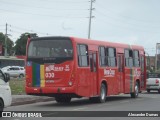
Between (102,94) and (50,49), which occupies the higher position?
(50,49)

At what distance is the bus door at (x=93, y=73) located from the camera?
72.1ft

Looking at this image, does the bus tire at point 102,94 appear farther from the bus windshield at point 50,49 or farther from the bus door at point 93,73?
the bus windshield at point 50,49

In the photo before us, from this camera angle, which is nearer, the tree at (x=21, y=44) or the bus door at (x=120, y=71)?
the bus door at (x=120, y=71)

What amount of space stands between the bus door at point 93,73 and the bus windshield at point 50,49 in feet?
5.77

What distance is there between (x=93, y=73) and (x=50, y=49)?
105 inches

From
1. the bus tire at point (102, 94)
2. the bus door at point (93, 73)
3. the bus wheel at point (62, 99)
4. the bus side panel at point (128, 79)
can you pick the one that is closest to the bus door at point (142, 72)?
the bus side panel at point (128, 79)

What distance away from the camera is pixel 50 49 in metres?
21.0

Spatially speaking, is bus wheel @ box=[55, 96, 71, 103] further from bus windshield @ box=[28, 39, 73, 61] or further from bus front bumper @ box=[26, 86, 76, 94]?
bus windshield @ box=[28, 39, 73, 61]

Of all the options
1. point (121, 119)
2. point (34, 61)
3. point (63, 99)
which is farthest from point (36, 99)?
point (121, 119)

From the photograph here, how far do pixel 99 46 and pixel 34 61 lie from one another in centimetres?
381

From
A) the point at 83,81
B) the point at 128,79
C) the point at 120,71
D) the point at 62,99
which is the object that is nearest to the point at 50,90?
the point at 83,81

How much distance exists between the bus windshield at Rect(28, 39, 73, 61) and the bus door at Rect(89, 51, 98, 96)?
1757mm

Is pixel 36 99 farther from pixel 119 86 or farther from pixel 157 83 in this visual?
pixel 157 83

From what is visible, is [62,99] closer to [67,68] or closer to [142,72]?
[67,68]
